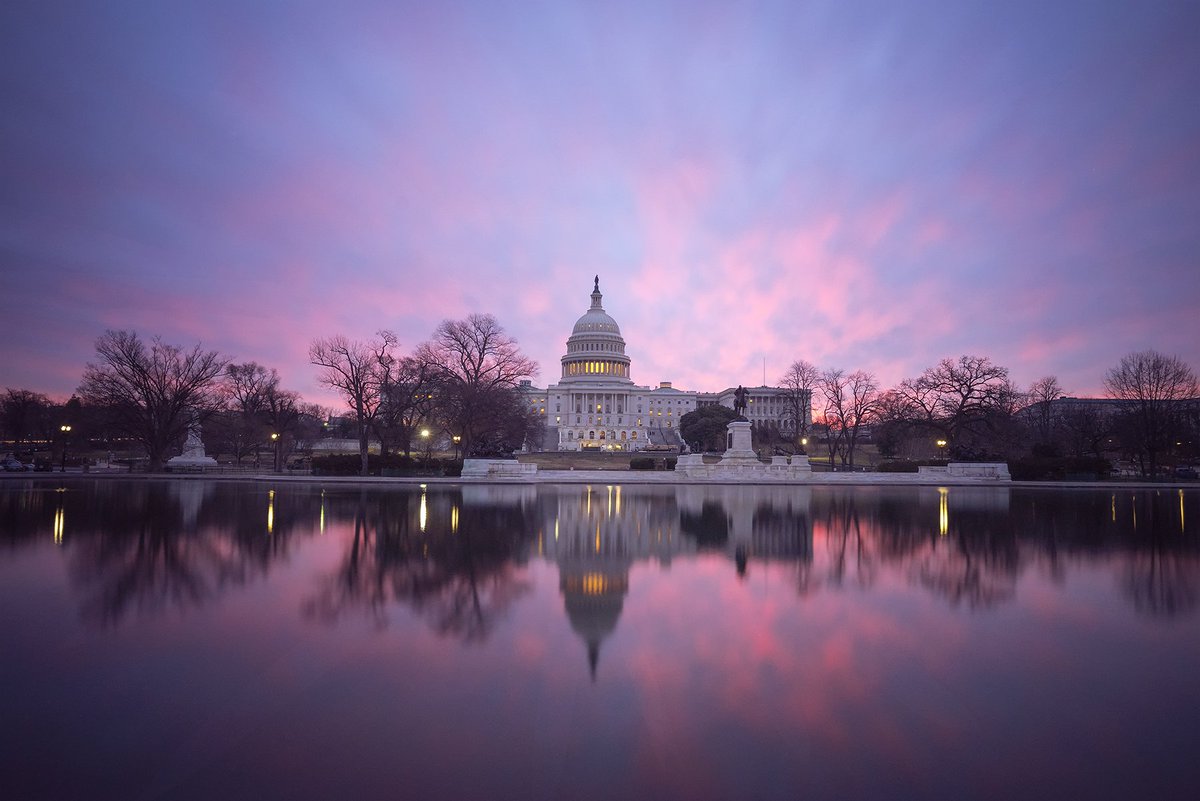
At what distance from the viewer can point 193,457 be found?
49.9m

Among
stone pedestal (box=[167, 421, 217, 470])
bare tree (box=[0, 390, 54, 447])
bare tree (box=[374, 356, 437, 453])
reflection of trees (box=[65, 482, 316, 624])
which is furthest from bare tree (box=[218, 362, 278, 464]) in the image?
reflection of trees (box=[65, 482, 316, 624])

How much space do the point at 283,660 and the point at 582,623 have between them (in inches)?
129

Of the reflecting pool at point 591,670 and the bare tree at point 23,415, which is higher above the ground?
the bare tree at point 23,415

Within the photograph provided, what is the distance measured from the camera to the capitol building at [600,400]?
5300 inches

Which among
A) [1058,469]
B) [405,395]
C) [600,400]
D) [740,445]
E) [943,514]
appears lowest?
[943,514]

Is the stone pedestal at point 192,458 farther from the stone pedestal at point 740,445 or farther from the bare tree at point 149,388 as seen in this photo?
the stone pedestal at point 740,445

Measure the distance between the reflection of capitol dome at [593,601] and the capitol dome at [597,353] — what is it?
127080mm

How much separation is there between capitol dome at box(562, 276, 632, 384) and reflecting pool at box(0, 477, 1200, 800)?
125 metres

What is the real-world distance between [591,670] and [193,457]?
172ft

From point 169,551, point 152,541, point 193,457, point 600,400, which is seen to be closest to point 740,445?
point 152,541

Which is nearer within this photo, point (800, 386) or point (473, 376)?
point (473, 376)

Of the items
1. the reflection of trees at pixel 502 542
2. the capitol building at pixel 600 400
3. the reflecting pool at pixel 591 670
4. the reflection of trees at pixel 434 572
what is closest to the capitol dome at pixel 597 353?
the capitol building at pixel 600 400

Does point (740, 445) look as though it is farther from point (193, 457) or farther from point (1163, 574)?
point (193, 457)

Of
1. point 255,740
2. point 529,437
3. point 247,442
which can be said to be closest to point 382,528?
point 255,740
